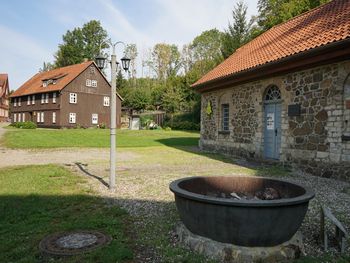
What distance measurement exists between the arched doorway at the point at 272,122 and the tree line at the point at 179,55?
16.2 m

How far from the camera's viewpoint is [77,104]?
134 ft

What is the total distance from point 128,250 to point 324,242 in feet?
8.36

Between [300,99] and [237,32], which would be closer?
[300,99]

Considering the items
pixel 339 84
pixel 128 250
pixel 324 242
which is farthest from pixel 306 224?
pixel 339 84

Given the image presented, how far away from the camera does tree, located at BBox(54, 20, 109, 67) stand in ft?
199

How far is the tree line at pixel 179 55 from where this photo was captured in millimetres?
32150

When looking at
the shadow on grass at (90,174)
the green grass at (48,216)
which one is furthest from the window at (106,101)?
the green grass at (48,216)

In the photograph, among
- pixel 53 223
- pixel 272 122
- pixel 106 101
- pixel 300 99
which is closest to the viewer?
pixel 53 223

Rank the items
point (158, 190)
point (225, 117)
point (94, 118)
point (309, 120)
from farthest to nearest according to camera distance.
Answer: point (94, 118) < point (225, 117) < point (309, 120) < point (158, 190)

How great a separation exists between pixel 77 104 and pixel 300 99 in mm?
34356

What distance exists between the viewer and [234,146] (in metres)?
14.8

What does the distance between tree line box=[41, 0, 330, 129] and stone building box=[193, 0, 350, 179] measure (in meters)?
14.5

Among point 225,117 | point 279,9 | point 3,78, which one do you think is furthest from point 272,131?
point 3,78

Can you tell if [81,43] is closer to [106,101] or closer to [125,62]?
[106,101]
